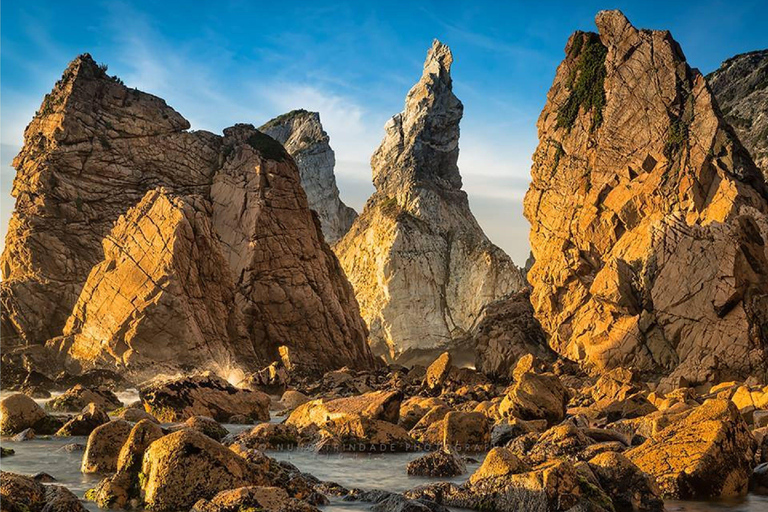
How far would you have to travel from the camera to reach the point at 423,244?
106 metres

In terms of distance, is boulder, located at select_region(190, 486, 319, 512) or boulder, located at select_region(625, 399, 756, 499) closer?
boulder, located at select_region(190, 486, 319, 512)

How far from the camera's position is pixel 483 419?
21109 mm

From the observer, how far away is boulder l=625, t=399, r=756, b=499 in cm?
1367

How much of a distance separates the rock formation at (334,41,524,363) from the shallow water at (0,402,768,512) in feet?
268

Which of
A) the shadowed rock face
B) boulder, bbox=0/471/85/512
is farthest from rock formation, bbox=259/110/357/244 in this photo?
boulder, bbox=0/471/85/512

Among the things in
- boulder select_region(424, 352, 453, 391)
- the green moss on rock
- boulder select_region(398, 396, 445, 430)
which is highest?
the green moss on rock

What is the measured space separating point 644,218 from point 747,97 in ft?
165

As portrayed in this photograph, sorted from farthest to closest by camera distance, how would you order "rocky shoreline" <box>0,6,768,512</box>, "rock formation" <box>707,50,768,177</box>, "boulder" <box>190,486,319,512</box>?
"rock formation" <box>707,50,768,177</box>, "rocky shoreline" <box>0,6,768,512</box>, "boulder" <box>190,486,319,512</box>

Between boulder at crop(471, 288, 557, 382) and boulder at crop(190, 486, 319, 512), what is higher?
boulder at crop(471, 288, 557, 382)

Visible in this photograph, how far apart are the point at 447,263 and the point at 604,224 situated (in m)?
53.2

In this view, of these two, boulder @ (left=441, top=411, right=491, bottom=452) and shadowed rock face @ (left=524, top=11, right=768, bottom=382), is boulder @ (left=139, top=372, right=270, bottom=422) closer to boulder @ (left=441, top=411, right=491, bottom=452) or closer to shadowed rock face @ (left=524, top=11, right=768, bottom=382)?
boulder @ (left=441, top=411, right=491, bottom=452)

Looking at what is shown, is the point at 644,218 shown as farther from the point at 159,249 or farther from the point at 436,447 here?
the point at 436,447

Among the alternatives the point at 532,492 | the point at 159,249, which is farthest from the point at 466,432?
the point at 159,249

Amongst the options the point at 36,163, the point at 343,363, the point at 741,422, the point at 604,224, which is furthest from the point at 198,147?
the point at 741,422
